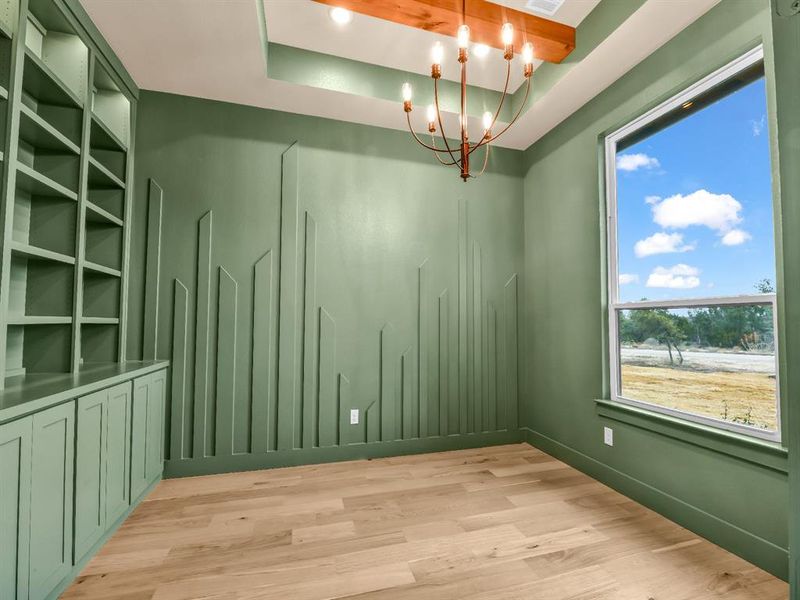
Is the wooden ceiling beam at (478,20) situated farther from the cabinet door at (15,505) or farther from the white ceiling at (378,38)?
the cabinet door at (15,505)

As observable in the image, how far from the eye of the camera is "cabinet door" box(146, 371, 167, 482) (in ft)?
7.98

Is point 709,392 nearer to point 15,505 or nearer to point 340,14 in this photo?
point 340,14

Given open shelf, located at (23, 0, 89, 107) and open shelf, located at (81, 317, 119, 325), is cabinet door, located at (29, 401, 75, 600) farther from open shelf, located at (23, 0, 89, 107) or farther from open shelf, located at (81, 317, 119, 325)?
open shelf, located at (23, 0, 89, 107)

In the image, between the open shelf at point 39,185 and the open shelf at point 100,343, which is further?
the open shelf at point 100,343

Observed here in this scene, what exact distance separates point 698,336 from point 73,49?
3.79 meters

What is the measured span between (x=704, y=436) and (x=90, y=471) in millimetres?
2969

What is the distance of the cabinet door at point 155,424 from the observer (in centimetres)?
243

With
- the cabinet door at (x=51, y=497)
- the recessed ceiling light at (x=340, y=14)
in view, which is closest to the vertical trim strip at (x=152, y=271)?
the cabinet door at (x=51, y=497)

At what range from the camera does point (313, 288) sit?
3064 millimetres

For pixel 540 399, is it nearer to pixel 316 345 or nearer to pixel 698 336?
pixel 698 336

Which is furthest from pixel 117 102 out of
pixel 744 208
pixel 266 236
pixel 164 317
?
pixel 744 208

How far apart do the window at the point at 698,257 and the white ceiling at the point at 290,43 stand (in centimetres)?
42

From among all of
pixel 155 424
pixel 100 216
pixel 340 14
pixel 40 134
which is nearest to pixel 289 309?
pixel 155 424

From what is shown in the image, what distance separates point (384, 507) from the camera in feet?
7.76
